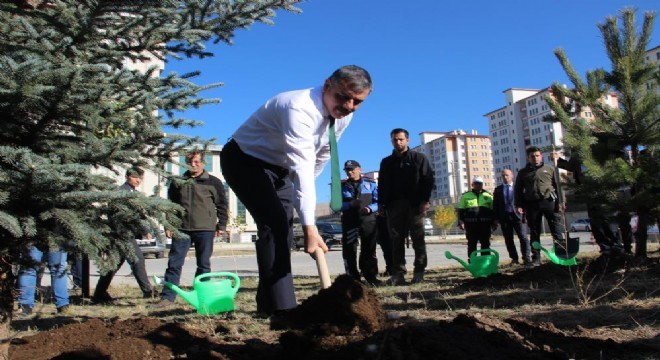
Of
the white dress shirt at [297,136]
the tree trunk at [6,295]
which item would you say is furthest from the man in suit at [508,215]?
the tree trunk at [6,295]

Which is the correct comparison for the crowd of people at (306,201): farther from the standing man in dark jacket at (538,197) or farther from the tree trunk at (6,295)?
the tree trunk at (6,295)

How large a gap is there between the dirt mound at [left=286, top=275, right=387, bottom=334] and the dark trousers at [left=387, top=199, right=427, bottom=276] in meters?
3.59

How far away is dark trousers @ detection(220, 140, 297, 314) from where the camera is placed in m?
2.97

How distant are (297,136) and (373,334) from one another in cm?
116

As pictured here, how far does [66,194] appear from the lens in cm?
266

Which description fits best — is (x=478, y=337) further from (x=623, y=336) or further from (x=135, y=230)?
(x=135, y=230)

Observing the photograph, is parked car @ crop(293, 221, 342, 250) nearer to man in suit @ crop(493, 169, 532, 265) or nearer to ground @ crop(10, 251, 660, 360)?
man in suit @ crop(493, 169, 532, 265)

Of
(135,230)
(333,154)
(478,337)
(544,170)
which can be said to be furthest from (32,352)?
(544,170)

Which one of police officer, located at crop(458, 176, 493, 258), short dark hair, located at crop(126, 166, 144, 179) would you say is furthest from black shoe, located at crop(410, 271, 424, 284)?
short dark hair, located at crop(126, 166, 144, 179)

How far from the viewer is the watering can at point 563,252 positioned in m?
5.64

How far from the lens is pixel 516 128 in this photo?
340 feet

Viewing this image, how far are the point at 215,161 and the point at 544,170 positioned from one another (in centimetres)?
5912

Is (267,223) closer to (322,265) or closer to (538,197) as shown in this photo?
(322,265)

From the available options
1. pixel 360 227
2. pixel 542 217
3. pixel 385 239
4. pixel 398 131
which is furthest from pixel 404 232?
pixel 542 217
